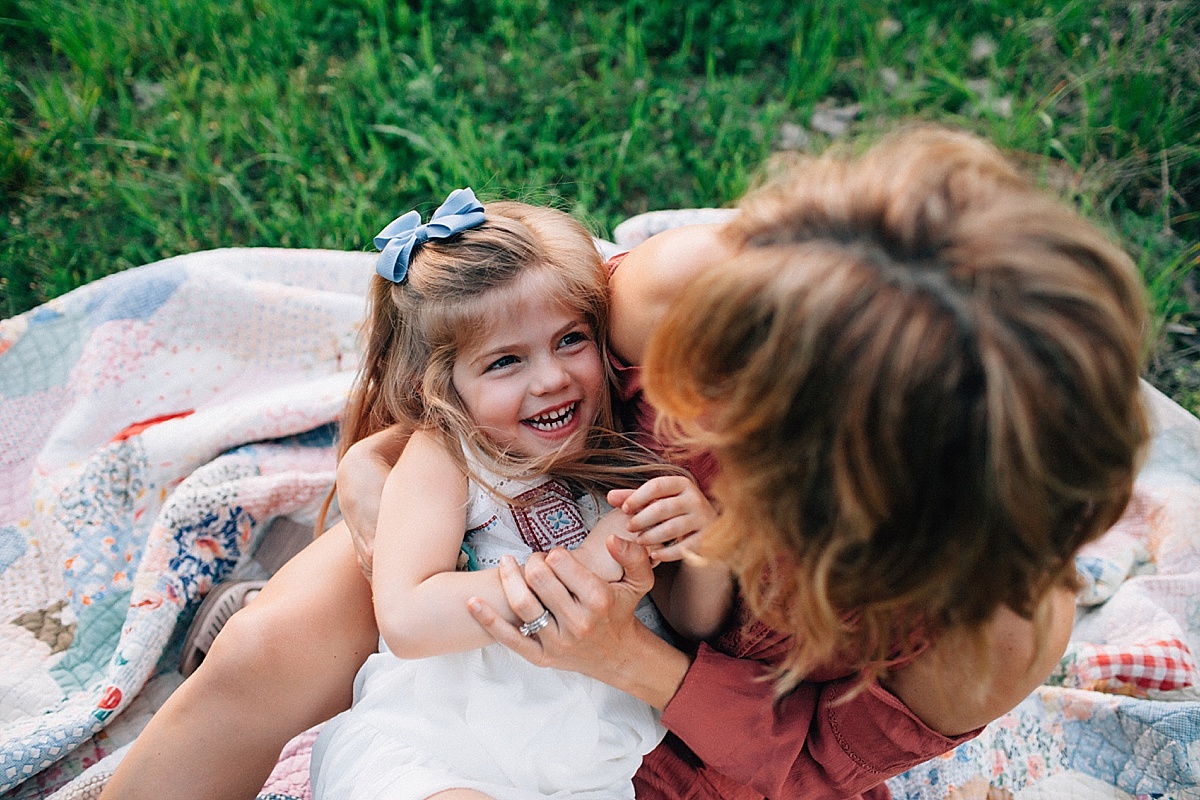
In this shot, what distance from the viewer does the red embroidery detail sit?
1.48 metres

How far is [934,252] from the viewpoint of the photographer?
2.64 ft

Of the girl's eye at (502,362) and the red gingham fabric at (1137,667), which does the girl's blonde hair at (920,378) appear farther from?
the red gingham fabric at (1137,667)

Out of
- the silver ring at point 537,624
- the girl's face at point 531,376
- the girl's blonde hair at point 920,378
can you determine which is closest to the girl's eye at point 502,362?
the girl's face at point 531,376

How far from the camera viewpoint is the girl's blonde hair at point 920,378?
2.58 feet

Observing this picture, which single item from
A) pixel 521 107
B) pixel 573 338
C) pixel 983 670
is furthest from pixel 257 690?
pixel 521 107

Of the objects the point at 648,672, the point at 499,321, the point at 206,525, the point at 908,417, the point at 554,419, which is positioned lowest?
the point at 206,525

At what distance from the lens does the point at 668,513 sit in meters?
1.19

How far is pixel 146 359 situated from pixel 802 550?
1762mm

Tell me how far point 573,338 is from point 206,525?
0.94 metres

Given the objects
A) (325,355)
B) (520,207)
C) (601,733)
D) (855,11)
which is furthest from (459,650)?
(855,11)

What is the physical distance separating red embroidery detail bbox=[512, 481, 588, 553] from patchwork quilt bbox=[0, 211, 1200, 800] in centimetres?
62

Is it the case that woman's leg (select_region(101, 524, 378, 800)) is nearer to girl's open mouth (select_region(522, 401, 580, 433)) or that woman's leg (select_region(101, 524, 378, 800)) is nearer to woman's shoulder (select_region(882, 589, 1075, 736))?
girl's open mouth (select_region(522, 401, 580, 433))

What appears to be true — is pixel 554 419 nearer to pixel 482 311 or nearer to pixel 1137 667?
pixel 482 311

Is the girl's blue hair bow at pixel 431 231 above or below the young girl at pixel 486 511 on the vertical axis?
above
